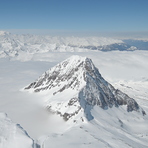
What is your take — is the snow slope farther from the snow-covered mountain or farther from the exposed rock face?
the snow-covered mountain

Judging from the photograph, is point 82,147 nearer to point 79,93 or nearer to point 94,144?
point 94,144

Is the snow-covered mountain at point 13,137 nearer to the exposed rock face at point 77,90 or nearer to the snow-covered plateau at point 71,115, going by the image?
the snow-covered plateau at point 71,115

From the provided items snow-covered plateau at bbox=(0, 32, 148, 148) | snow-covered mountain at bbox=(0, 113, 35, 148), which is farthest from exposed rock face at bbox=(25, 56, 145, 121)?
snow-covered mountain at bbox=(0, 113, 35, 148)

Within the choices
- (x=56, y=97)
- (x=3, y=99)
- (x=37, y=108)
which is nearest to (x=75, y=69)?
(x=56, y=97)

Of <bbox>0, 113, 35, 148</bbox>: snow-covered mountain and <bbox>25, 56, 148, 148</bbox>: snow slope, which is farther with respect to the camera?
<bbox>25, 56, 148, 148</bbox>: snow slope

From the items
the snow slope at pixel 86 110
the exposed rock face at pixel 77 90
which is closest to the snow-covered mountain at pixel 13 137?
the snow slope at pixel 86 110

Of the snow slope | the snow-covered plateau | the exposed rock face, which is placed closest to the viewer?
the snow-covered plateau

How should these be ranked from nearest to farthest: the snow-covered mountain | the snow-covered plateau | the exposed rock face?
the snow-covered mountain < the snow-covered plateau < the exposed rock face
